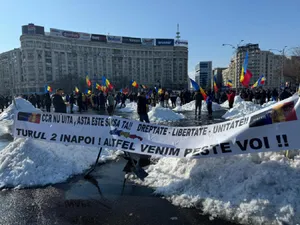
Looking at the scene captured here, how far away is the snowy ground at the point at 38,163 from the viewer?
5.38 m

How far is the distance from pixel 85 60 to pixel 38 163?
13722cm

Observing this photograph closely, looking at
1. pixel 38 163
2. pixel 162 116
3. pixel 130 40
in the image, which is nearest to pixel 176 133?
pixel 38 163

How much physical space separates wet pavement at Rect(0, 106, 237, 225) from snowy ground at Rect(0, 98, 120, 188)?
32cm

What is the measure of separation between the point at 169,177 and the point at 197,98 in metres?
11.3

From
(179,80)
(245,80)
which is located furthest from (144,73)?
(245,80)

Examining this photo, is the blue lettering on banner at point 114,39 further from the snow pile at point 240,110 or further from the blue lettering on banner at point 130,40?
the snow pile at point 240,110

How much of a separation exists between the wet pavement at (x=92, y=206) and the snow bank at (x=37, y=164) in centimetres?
31

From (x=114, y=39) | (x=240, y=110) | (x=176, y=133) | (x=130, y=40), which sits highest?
(x=130, y=40)

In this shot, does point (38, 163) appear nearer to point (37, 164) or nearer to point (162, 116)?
point (37, 164)

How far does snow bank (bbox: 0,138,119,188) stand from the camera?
538 centimetres

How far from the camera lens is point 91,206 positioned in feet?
14.2

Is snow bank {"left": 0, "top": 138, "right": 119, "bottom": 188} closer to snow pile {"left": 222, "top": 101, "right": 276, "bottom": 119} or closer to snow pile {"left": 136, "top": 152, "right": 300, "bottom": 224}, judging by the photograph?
snow pile {"left": 136, "top": 152, "right": 300, "bottom": 224}

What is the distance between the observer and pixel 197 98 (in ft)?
51.9

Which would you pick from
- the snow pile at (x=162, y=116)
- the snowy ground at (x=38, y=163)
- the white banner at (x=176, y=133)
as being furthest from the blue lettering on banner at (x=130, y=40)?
the white banner at (x=176, y=133)
